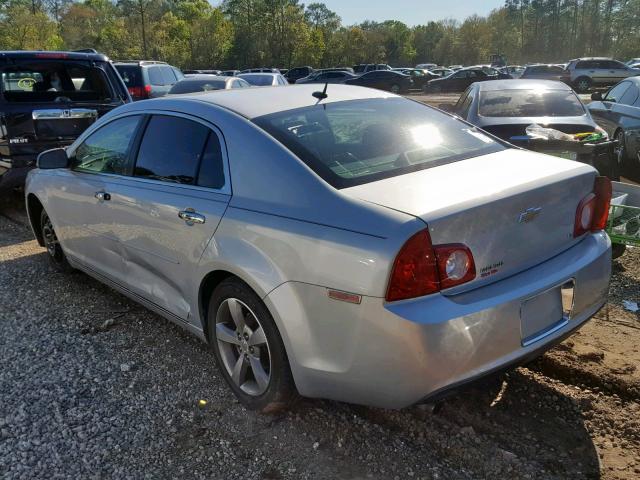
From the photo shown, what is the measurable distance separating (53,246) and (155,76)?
980cm

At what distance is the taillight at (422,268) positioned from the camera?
223 cm

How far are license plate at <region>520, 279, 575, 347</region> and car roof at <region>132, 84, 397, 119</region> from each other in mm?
1662

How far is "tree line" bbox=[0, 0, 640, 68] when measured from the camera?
189ft

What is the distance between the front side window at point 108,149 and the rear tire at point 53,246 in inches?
37.7

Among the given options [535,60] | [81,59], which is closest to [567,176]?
[81,59]

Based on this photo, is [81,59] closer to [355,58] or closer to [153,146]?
[153,146]

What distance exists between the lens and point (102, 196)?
391 centimetres

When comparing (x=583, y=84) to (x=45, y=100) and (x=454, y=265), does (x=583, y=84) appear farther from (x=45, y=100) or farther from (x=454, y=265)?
(x=454, y=265)

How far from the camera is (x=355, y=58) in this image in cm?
7025

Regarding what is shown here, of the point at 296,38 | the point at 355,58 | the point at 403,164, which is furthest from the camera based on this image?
the point at 355,58

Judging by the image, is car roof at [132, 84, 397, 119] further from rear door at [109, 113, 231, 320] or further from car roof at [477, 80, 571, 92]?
car roof at [477, 80, 571, 92]

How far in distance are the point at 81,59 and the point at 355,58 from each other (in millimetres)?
66433

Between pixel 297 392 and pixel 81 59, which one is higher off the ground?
pixel 81 59

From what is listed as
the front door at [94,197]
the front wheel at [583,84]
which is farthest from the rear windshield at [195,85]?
the front wheel at [583,84]
